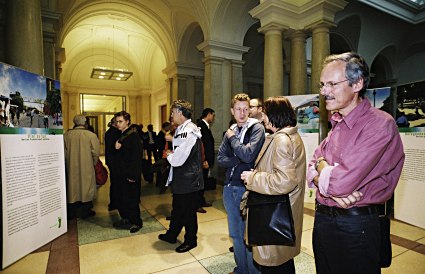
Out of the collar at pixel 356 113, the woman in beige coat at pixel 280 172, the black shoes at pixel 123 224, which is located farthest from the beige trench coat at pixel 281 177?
the black shoes at pixel 123 224

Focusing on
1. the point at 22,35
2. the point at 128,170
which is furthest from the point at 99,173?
the point at 22,35

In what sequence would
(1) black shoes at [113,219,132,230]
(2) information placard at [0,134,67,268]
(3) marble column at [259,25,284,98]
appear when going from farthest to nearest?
1. (3) marble column at [259,25,284,98]
2. (1) black shoes at [113,219,132,230]
3. (2) information placard at [0,134,67,268]

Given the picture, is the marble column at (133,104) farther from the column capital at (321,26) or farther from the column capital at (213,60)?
the column capital at (321,26)

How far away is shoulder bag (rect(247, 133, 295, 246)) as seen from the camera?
5.52ft

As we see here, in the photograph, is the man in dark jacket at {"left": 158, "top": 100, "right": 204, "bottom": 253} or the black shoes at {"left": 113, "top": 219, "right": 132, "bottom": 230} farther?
the black shoes at {"left": 113, "top": 219, "right": 132, "bottom": 230}

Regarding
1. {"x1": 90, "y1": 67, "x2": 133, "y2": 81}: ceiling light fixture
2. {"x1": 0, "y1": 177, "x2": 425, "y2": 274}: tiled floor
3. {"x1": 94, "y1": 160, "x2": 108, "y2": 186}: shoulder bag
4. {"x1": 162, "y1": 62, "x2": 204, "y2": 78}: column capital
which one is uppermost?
{"x1": 90, "y1": 67, "x2": 133, "y2": 81}: ceiling light fixture

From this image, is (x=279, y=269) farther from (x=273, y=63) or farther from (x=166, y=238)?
(x=273, y=63)

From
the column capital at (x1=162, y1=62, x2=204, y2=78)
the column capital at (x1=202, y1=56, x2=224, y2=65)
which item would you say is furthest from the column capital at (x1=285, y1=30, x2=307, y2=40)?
the column capital at (x1=162, y1=62, x2=204, y2=78)

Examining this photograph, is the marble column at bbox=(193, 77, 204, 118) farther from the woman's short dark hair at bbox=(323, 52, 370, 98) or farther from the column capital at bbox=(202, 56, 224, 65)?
the woman's short dark hair at bbox=(323, 52, 370, 98)

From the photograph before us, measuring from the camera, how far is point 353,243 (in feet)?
4.38

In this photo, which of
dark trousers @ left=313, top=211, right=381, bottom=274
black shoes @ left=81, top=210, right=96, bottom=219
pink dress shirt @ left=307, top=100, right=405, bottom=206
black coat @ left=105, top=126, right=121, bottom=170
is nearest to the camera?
pink dress shirt @ left=307, top=100, right=405, bottom=206

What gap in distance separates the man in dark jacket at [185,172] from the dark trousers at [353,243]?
1852mm

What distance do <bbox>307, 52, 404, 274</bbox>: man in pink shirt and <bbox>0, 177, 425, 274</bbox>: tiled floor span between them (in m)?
1.53

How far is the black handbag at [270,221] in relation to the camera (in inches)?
66.2
